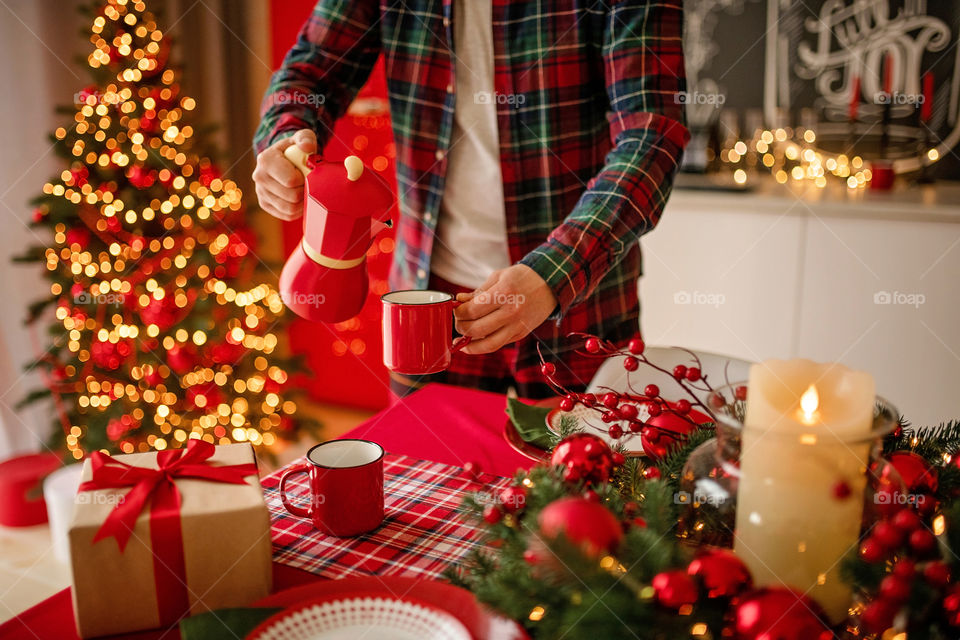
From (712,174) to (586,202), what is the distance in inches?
69.7

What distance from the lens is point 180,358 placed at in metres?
2.18

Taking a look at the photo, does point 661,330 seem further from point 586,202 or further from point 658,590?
point 658,590

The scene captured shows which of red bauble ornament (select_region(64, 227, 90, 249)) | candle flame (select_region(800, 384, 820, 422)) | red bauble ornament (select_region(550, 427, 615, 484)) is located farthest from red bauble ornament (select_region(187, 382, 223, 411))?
candle flame (select_region(800, 384, 820, 422))

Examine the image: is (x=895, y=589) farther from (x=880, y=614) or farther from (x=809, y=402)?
(x=809, y=402)

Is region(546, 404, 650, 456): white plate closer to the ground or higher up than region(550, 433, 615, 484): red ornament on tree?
closer to the ground

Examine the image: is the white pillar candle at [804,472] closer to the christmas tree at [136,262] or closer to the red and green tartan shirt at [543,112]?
the red and green tartan shirt at [543,112]

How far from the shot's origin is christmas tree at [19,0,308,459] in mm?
2104

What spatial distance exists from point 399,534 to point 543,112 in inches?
32.5

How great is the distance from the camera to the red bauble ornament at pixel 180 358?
218 cm

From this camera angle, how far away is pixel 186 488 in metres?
0.73

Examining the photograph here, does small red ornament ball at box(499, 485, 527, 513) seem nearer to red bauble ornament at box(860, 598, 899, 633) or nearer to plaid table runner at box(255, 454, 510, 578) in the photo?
plaid table runner at box(255, 454, 510, 578)

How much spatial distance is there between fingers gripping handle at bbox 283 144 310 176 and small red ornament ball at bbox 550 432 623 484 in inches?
21.6

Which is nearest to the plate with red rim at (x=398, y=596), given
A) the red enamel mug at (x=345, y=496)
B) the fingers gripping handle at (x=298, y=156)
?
the red enamel mug at (x=345, y=496)

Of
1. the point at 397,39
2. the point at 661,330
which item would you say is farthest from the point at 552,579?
the point at 661,330
